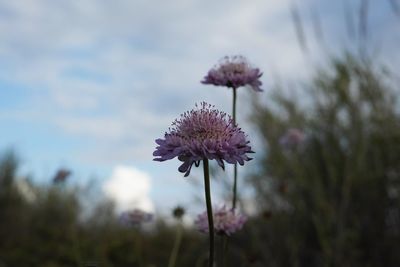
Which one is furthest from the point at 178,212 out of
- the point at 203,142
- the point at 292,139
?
the point at 292,139

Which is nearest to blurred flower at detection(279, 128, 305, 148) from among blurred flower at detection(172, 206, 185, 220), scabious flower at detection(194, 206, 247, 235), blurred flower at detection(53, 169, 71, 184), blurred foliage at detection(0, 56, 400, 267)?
blurred foliage at detection(0, 56, 400, 267)

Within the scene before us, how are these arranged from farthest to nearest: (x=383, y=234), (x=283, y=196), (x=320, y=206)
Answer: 1. (x=283, y=196)
2. (x=383, y=234)
3. (x=320, y=206)

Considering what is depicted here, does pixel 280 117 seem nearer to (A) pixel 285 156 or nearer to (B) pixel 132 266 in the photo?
(A) pixel 285 156

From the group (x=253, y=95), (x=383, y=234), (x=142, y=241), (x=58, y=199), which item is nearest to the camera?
(x=383, y=234)

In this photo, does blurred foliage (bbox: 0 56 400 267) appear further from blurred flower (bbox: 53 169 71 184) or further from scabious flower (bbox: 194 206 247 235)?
scabious flower (bbox: 194 206 247 235)

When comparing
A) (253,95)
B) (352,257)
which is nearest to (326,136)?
(253,95)

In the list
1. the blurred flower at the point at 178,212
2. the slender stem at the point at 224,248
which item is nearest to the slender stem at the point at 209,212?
the slender stem at the point at 224,248
